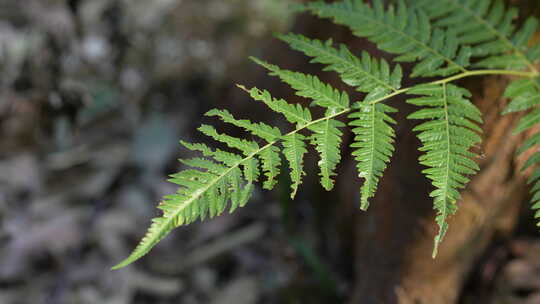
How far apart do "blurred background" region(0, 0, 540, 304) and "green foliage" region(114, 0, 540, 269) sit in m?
0.42

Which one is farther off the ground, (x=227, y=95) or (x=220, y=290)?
(x=227, y=95)

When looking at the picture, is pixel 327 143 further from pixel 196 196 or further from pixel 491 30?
pixel 491 30

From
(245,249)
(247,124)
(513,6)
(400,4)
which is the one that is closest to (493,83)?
(513,6)

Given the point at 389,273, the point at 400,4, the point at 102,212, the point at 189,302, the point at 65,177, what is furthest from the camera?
the point at 65,177

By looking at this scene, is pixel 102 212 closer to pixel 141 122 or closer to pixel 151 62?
pixel 141 122

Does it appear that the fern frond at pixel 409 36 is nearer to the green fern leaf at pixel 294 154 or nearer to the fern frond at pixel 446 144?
the fern frond at pixel 446 144

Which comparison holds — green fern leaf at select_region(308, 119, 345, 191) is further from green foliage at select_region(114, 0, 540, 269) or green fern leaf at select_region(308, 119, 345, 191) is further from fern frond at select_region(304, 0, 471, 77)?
fern frond at select_region(304, 0, 471, 77)

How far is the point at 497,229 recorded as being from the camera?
153 centimetres

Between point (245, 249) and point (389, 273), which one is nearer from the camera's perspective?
point (389, 273)

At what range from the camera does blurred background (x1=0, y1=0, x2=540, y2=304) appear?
1.89 m

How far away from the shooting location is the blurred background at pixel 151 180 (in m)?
1.89

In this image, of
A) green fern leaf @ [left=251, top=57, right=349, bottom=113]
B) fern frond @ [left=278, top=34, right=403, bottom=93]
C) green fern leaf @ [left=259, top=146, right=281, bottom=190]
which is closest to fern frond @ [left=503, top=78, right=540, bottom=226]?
fern frond @ [left=278, top=34, right=403, bottom=93]

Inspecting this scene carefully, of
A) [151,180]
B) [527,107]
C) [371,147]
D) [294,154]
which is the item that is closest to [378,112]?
[371,147]

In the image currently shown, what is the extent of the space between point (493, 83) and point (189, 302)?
66.3 inches
